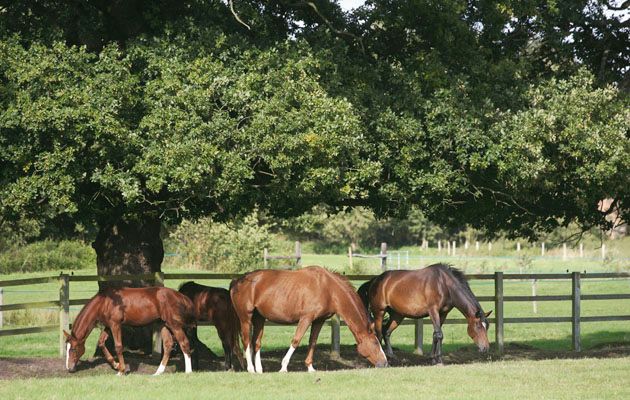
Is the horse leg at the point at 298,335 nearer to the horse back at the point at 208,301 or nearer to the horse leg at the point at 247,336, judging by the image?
the horse leg at the point at 247,336

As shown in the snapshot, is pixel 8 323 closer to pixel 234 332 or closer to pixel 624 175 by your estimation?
pixel 234 332

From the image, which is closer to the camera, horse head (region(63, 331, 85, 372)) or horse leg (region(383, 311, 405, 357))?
horse head (region(63, 331, 85, 372))

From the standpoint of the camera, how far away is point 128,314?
1612 cm

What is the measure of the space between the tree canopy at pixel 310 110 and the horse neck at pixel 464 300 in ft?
5.12

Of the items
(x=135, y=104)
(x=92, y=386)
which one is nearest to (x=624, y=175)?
(x=135, y=104)

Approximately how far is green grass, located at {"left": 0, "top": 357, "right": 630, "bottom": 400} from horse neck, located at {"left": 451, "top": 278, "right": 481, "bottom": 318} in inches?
67.3

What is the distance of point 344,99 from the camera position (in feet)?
53.4

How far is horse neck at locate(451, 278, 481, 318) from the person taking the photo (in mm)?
17391

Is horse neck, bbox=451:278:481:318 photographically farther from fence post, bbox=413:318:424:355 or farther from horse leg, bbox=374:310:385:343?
fence post, bbox=413:318:424:355

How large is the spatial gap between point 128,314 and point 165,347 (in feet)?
2.65

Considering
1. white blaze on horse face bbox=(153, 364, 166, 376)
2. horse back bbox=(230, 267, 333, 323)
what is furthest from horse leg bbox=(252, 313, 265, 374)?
white blaze on horse face bbox=(153, 364, 166, 376)

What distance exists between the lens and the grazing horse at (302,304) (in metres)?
16.2

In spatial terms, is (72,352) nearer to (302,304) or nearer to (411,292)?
(302,304)

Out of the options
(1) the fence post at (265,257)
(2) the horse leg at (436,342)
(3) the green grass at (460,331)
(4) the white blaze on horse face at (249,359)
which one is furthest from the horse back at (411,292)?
(1) the fence post at (265,257)
